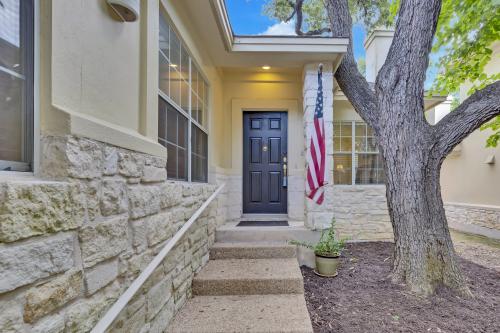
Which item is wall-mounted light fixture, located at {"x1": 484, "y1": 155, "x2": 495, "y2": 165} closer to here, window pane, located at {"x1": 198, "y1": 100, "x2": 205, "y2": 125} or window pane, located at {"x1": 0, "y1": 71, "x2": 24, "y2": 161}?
window pane, located at {"x1": 198, "y1": 100, "x2": 205, "y2": 125}

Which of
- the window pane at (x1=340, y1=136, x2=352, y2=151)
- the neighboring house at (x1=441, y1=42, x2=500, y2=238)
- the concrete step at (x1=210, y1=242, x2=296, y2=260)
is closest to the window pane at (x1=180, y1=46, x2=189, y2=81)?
the concrete step at (x1=210, y1=242, x2=296, y2=260)

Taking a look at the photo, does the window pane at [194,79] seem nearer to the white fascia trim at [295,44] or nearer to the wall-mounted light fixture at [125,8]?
the white fascia trim at [295,44]

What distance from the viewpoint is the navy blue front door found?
4602 millimetres

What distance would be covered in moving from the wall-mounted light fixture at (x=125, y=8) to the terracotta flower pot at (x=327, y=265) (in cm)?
306

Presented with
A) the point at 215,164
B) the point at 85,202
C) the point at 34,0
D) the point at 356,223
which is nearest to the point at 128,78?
the point at 34,0

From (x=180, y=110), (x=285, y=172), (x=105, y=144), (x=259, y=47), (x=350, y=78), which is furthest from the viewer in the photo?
(x=285, y=172)

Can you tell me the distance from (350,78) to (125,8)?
3.26 metres

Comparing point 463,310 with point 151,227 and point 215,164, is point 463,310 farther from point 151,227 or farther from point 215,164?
point 215,164

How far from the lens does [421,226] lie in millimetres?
2834

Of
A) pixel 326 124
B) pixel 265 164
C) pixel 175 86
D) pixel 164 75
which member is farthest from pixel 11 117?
pixel 265 164

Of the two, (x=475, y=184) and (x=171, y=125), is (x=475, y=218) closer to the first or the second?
(x=475, y=184)

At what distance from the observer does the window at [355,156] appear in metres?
4.99

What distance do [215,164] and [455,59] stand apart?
450 centimetres

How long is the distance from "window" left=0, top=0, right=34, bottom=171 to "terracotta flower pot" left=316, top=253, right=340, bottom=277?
3004 mm
